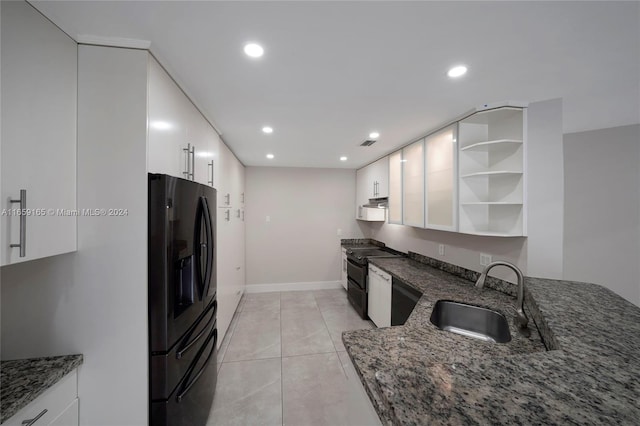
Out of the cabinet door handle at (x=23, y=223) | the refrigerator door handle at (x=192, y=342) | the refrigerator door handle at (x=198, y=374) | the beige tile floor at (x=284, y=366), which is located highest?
the cabinet door handle at (x=23, y=223)

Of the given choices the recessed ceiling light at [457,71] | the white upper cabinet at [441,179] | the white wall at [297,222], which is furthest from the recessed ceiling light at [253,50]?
the white wall at [297,222]

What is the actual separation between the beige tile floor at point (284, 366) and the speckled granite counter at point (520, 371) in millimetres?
355

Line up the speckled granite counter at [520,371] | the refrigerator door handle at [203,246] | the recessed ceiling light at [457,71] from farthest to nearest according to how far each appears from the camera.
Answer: the refrigerator door handle at [203,246]
the recessed ceiling light at [457,71]
the speckled granite counter at [520,371]

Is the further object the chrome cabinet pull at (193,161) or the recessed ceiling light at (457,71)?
the chrome cabinet pull at (193,161)

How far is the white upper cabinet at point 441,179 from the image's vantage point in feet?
6.89

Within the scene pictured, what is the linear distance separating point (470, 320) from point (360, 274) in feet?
5.80

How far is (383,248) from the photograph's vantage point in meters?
4.03

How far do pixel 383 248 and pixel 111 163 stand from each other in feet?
12.4

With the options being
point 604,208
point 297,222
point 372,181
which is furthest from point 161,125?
point 604,208

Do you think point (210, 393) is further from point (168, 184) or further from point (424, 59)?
point (424, 59)

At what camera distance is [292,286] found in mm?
4492

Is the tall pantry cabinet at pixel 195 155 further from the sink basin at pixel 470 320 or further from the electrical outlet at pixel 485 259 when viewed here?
the electrical outlet at pixel 485 259

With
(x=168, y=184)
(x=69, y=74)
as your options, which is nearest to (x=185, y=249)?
(x=168, y=184)

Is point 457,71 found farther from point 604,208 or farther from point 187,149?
point 604,208
